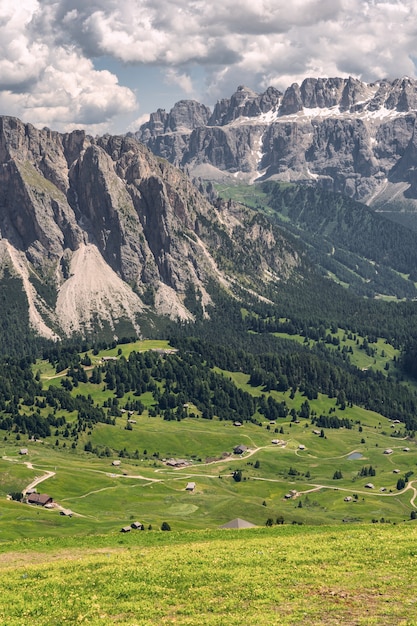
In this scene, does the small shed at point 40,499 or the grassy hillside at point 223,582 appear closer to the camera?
the grassy hillside at point 223,582

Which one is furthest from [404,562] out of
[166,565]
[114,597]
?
[114,597]

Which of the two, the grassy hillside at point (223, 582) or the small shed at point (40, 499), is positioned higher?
the grassy hillside at point (223, 582)

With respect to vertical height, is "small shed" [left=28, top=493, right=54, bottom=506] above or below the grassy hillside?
below

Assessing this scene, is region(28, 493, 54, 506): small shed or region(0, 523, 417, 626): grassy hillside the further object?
region(28, 493, 54, 506): small shed

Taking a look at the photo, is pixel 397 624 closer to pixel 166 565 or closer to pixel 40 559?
pixel 166 565

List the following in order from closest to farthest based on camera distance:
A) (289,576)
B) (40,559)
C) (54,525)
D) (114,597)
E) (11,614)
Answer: (11,614) < (114,597) < (289,576) < (40,559) < (54,525)

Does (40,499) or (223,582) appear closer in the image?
(223,582)

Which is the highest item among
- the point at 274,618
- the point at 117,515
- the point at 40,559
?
the point at 274,618

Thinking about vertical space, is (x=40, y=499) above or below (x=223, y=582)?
below
